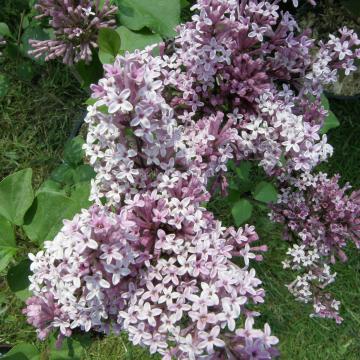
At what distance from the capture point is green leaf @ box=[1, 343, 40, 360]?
1.51 meters

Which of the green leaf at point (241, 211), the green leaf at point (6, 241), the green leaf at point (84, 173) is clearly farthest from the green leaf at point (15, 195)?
the green leaf at point (241, 211)

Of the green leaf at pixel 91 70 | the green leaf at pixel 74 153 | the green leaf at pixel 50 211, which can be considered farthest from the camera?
the green leaf at pixel 74 153

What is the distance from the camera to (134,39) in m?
1.52

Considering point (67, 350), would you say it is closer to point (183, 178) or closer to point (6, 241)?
point (6, 241)

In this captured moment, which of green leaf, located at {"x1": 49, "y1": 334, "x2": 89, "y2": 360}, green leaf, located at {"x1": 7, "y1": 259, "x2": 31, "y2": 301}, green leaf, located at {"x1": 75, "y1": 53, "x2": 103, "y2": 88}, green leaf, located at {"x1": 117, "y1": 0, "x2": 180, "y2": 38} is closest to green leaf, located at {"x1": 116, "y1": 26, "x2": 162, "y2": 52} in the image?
green leaf, located at {"x1": 117, "y1": 0, "x2": 180, "y2": 38}

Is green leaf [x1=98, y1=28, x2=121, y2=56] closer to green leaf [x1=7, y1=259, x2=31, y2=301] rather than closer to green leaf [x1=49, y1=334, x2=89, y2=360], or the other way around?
green leaf [x1=7, y1=259, x2=31, y2=301]

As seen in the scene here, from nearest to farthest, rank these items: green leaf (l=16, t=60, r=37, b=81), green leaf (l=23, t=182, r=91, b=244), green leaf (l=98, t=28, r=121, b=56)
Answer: green leaf (l=98, t=28, r=121, b=56)
green leaf (l=23, t=182, r=91, b=244)
green leaf (l=16, t=60, r=37, b=81)

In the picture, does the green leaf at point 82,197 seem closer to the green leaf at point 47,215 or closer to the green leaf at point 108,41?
the green leaf at point 47,215

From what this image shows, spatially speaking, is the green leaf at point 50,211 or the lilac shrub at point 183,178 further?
the green leaf at point 50,211

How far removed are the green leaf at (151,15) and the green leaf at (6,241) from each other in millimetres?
693

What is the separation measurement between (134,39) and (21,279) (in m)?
0.79

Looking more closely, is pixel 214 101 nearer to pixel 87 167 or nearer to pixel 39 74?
pixel 87 167

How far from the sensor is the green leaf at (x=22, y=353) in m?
1.51

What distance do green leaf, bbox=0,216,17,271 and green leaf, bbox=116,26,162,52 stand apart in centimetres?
62
